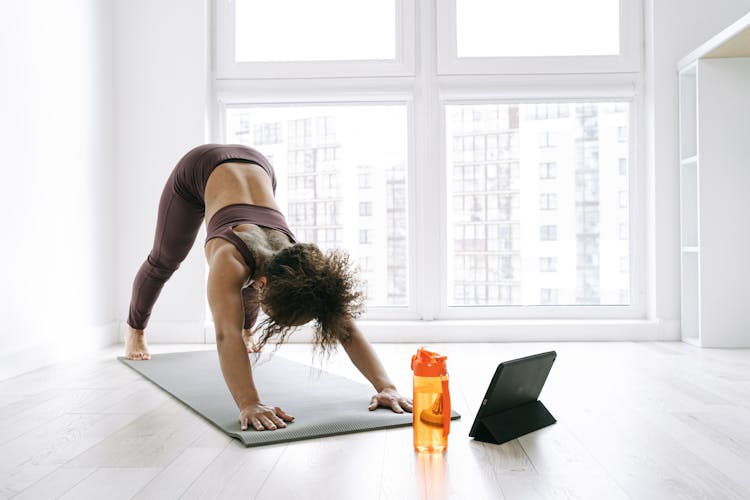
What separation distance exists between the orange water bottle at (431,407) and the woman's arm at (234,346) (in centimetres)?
39

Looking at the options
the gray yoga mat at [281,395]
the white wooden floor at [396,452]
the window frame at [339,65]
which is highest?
the window frame at [339,65]

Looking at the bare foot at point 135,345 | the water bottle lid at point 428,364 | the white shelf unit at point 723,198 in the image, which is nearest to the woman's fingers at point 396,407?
the water bottle lid at point 428,364

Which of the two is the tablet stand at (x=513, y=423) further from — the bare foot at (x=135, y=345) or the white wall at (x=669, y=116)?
the white wall at (x=669, y=116)

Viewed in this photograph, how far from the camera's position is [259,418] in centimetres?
187

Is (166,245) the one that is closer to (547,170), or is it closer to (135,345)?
(135,345)

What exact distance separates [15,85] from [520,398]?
240 centimetres

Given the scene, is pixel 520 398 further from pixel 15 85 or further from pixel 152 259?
pixel 15 85

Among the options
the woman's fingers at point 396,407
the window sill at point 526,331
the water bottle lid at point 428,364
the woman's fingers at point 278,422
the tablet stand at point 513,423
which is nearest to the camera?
the water bottle lid at point 428,364

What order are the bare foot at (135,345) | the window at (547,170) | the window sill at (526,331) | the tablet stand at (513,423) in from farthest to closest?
1. the window at (547,170)
2. the window sill at (526,331)
3. the bare foot at (135,345)
4. the tablet stand at (513,423)

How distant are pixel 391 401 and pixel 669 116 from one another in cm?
259

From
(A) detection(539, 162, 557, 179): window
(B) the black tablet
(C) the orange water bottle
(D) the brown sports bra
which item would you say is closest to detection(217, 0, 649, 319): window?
(A) detection(539, 162, 557, 179): window

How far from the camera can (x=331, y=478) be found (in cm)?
149

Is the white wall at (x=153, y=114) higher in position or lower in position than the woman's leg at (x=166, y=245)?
higher

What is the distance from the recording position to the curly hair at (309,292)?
6.22 feet
